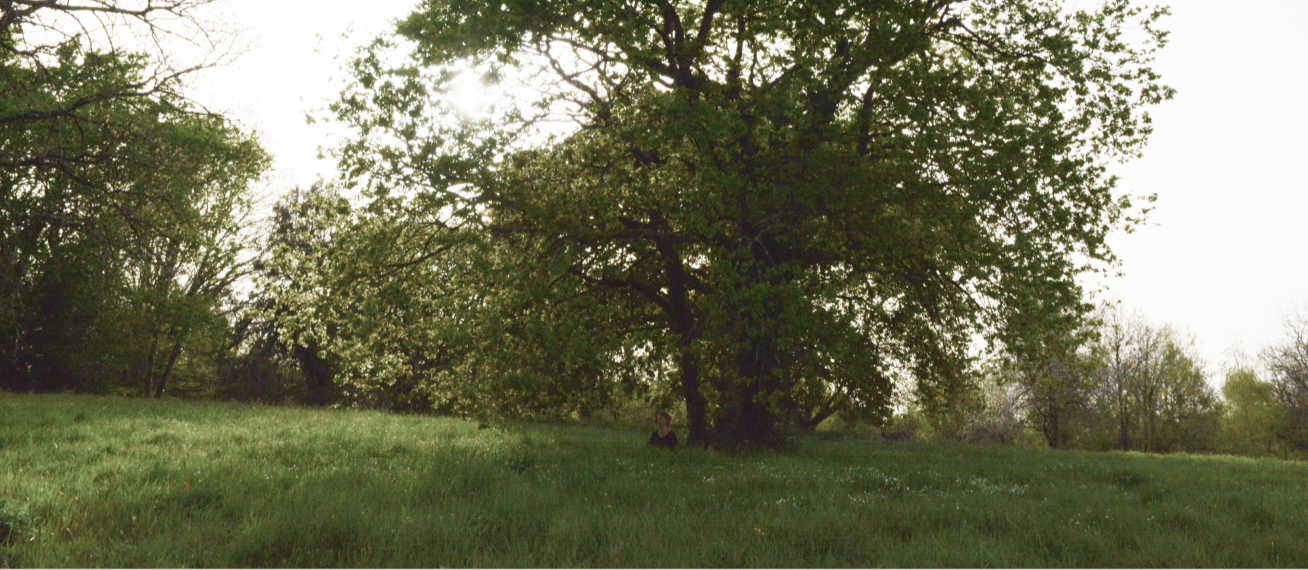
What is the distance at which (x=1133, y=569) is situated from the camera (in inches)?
229

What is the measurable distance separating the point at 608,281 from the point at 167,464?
8.28m

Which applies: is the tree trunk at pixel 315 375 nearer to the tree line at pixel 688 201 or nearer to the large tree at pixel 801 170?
the tree line at pixel 688 201

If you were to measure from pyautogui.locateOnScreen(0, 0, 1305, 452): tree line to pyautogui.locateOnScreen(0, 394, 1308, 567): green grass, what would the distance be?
8.74ft

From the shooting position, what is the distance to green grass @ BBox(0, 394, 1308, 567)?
5648mm

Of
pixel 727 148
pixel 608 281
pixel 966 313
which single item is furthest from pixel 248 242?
pixel 966 313

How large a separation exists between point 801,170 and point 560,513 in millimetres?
8020

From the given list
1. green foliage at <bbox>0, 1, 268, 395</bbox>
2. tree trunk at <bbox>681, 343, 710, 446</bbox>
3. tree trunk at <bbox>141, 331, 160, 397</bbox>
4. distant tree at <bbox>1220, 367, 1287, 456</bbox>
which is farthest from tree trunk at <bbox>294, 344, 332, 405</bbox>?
distant tree at <bbox>1220, 367, 1287, 456</bbox>

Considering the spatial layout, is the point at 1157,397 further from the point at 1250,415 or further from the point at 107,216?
the point at 107,216

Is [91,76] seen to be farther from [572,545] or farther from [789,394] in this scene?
[789,394]

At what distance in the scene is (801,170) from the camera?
41.0ft

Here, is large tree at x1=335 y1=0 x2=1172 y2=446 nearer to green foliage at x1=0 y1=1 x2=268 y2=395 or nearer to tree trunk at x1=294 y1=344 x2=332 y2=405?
green foliage at x1=0 y1=1 x2=268 y2=395

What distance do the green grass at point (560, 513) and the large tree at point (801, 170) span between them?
3.06 m

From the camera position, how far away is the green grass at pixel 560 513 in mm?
5648

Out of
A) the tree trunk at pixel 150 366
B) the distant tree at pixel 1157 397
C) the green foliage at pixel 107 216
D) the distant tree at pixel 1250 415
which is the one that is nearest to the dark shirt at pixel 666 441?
the green foliage at pixel 107 216
